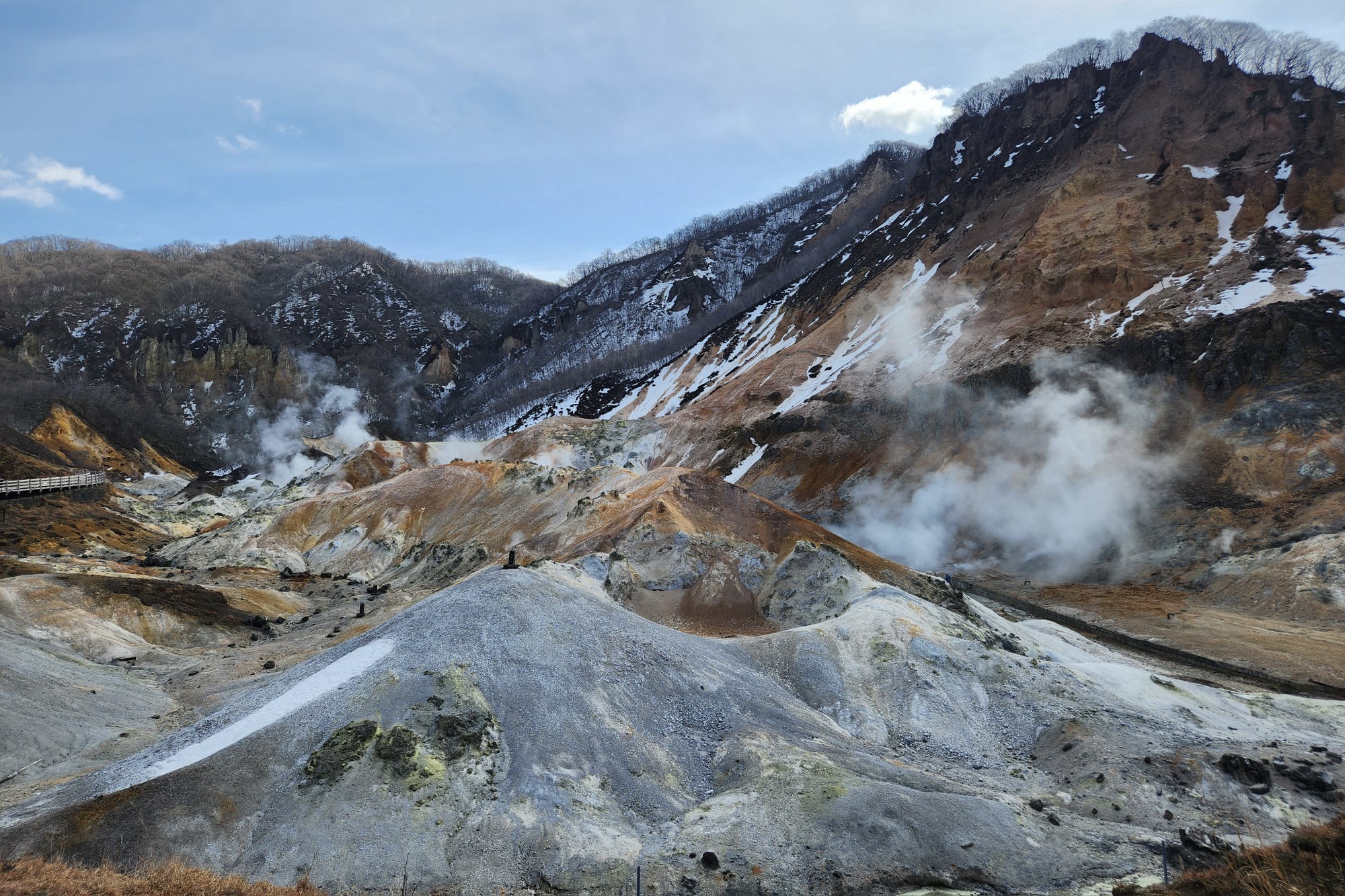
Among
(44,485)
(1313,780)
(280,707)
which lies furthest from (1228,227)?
(44,485)

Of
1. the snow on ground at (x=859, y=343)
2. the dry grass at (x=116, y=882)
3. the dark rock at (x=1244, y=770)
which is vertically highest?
the snow on ground at (x=859, y=343)

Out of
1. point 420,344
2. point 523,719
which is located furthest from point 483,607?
point 420,344

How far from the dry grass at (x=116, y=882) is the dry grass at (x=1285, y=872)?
42.4ft

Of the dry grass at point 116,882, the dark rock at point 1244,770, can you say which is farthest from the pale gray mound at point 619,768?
the dry grass at point 116,882

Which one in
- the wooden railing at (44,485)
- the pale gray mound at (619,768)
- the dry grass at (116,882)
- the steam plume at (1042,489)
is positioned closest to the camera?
the dry grass at (116,882)

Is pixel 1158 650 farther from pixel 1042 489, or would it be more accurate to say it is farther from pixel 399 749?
pixel 399 749

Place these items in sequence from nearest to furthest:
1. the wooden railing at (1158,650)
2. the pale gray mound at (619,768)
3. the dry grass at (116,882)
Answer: the dry grass at (116,882) < the pale gray mound at (619,768) < the wooden railing at (1158,650)

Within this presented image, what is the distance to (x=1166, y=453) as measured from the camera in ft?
155

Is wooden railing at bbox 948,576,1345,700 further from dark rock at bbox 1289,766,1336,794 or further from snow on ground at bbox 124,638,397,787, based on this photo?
snow on ground at bbox 124,638,397,787

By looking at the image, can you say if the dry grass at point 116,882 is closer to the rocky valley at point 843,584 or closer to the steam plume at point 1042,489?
the rocky valley at point 843,584

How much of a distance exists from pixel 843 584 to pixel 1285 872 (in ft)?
74.8

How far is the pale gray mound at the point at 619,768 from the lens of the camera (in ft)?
42.5

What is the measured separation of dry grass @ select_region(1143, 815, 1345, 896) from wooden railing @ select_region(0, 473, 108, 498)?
75.9 metres

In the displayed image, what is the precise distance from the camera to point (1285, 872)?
8352mm
